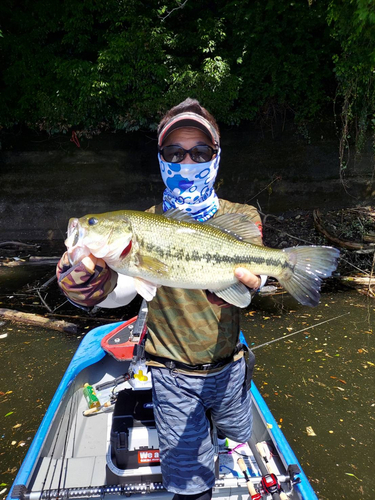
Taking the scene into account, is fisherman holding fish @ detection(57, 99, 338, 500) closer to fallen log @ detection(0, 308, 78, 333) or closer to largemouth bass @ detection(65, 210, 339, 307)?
largemouth bass @ detection(65, 210, 339, 307)

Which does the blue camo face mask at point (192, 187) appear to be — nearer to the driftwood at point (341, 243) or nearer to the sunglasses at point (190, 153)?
the sunglasses at point (190, 153)

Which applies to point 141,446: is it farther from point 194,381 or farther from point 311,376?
point 311,376

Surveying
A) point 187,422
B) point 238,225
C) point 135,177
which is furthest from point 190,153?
point 135,177

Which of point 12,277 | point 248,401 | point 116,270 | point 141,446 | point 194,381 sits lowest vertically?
point 12,277

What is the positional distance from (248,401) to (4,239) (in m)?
12.4

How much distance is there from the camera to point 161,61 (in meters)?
11.9

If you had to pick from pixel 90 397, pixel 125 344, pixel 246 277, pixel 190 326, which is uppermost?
pixel 246 277

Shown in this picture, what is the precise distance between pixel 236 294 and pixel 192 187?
0.85 metres

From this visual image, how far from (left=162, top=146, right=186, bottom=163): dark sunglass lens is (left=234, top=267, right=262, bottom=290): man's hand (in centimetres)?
91

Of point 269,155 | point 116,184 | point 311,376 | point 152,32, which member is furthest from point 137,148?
point 311,376

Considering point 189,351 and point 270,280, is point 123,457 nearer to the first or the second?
point 189,351

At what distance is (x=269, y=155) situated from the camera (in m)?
12.8

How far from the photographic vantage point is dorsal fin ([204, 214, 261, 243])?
7.58ft

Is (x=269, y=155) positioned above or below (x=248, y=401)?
above
